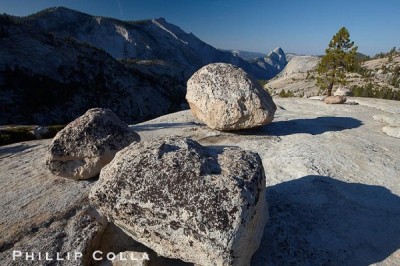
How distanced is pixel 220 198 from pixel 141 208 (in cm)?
311

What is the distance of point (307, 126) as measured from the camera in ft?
105

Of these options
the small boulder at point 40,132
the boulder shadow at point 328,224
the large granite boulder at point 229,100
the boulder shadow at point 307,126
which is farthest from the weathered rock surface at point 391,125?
the small boulder at point 40,132

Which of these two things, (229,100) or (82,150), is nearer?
(82,150)

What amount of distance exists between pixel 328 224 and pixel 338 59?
162 ft

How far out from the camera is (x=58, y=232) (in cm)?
1430

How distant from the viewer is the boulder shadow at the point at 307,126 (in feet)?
97.9

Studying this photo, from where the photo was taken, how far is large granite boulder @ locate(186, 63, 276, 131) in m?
27.4

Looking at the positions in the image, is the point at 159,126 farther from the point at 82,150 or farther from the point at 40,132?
the point at 40,132

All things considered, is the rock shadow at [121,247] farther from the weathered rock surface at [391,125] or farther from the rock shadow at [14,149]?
the weathered rock surface at [391,125]

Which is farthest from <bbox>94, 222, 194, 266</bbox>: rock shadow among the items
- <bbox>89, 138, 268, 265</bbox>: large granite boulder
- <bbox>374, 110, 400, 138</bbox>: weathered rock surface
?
<bbox>374, 110, 400, 138</bbox>: weathered rock surface

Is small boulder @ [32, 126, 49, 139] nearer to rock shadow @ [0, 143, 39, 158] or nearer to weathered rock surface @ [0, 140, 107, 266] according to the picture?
rock shadow @ [0, 143, 39, 158]

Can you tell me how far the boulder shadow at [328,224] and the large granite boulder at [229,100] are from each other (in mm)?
9330

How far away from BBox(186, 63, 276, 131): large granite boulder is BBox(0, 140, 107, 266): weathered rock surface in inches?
511

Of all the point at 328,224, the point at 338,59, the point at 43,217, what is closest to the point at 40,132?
the point at 43,217
